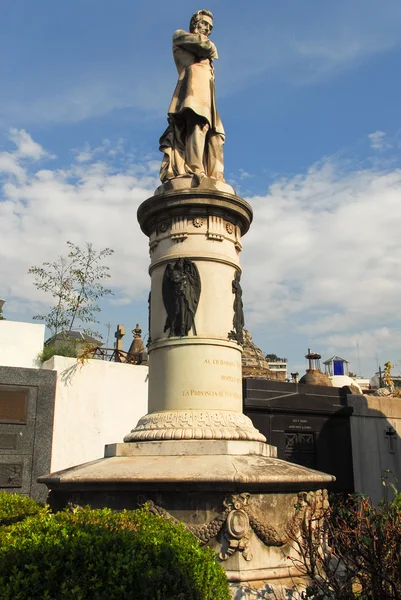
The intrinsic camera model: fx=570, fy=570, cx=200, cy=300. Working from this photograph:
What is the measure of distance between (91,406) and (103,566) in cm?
898

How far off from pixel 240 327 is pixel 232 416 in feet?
4.71

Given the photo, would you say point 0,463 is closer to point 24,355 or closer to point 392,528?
point 24,355

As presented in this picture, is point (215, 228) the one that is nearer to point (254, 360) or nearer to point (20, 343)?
point (20, 343)

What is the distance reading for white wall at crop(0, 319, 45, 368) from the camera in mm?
12625

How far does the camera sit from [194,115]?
9.08 metres

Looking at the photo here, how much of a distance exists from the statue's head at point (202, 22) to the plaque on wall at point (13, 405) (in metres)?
7.66

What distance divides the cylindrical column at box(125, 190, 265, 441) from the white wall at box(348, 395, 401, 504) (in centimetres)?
875

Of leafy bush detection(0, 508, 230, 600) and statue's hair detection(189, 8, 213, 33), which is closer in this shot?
leafy bush detection(0, 508, 230, 600)

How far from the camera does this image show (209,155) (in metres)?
9.34

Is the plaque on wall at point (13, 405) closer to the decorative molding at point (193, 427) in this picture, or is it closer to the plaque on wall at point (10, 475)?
the plaque on wall at point (10, 475)

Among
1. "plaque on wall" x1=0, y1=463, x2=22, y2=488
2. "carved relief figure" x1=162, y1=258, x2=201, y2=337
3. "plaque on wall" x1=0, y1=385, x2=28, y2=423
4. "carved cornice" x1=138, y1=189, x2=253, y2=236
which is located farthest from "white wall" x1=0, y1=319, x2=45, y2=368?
"carved relief figure" x1=162, y1=258, x2=201, y2=337

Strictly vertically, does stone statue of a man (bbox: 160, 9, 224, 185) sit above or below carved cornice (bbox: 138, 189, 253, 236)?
above

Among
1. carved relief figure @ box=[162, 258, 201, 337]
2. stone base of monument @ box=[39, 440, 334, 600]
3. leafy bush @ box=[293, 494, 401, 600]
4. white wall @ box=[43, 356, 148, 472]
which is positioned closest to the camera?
leafy bush @ box=[293, 494, 401, 600]

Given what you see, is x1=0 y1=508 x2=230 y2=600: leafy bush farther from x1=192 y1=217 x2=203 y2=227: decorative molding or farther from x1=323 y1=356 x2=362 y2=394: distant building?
x1=323 y1=356 x2=362 y2=394: distant building
